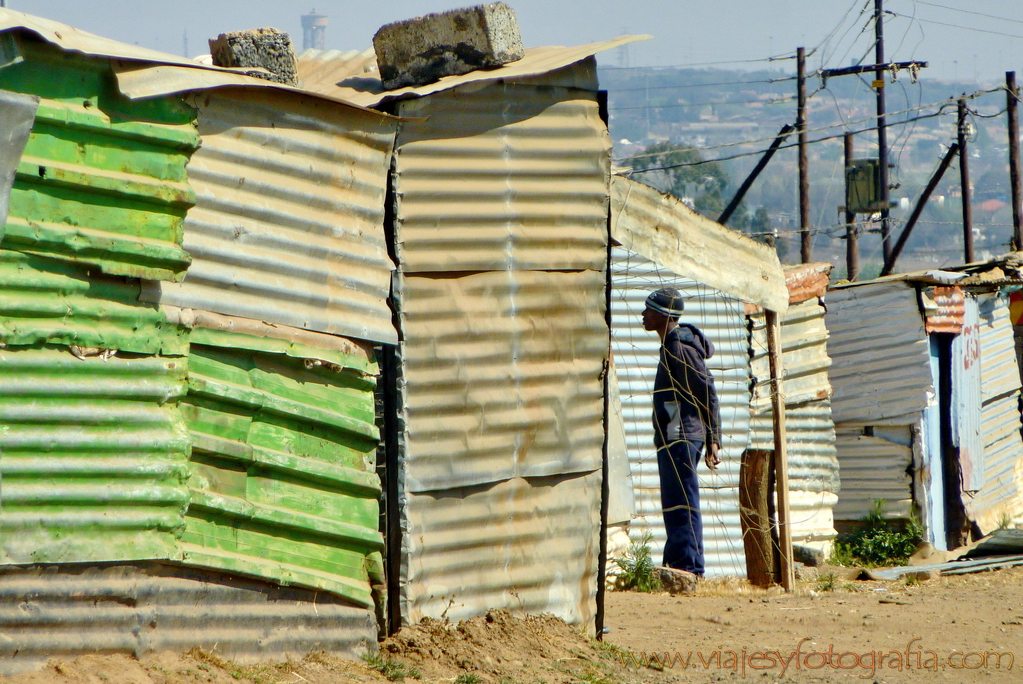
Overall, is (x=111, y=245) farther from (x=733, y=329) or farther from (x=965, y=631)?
(x=733, y=329)

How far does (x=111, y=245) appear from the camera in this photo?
12.6ft

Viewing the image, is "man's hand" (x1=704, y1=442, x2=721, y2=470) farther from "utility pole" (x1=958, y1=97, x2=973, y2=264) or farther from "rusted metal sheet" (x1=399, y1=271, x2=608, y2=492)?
"utility pole" (x1=958, y1=97, x2=973, y2=264)

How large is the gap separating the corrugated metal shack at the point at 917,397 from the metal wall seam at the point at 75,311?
9.08 m

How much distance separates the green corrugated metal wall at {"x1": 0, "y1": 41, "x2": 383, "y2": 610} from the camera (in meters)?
3.68

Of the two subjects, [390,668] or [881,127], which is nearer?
[390,668]

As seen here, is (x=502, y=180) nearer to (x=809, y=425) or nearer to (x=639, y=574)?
(x=639, y=574)

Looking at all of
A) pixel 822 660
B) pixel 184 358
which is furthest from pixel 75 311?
pixel 822 660

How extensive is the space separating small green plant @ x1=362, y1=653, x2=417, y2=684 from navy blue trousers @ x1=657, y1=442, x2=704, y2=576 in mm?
3373

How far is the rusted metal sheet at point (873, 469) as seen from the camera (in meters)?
11.4

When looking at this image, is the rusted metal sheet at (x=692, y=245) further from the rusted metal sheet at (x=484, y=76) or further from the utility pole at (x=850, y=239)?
the utility pole at (x=850, y=239)

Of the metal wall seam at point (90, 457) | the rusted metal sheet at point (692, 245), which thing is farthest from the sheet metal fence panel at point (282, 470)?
the rusted metal sheet at point (692, 245)

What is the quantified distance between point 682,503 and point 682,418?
650mm

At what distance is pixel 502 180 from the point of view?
5.09 meters

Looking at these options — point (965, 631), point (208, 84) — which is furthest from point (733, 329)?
point (208, 84)
